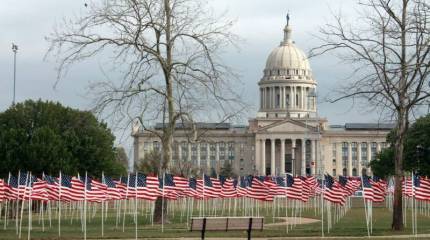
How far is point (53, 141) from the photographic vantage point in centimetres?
6950

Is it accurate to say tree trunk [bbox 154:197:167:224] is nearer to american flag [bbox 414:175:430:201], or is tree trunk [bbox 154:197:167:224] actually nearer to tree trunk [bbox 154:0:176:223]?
tree trunk [bbox 154:0:176:223]

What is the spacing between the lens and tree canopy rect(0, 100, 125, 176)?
67875 mm

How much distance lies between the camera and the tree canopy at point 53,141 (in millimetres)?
67875

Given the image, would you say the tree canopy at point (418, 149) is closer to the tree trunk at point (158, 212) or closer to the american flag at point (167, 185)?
the tree trunk at point (158, 212)

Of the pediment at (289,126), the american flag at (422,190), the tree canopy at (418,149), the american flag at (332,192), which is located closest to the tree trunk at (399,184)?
the american flag at (422,190)

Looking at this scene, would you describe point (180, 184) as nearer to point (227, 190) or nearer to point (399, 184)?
point (227, 190)

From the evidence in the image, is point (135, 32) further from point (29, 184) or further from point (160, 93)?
point (29, 184)

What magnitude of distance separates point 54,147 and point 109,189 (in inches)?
1142

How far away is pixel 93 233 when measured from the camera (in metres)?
35.0

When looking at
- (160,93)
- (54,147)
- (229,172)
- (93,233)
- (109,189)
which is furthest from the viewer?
(229,172)

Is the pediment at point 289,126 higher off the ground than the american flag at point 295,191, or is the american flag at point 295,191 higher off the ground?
the pediment at point 289,126

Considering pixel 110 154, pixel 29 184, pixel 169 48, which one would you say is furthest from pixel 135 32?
pixel 110 154

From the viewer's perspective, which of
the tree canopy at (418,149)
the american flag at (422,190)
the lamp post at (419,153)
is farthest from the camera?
the lamp post at (419,153)

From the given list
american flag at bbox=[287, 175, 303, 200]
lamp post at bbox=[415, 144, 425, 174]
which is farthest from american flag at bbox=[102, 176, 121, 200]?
lamp post at bbox=[415, 144, 425, 174]
